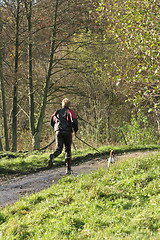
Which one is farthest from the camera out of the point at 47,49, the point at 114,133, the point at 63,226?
the point at 114,133

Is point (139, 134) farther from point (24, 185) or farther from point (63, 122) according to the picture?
point (24, 185)

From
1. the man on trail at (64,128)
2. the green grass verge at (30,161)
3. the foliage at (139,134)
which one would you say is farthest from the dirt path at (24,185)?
the foliage at (139,134)

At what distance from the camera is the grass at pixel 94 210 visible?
3.95m

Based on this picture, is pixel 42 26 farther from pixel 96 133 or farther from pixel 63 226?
pixel 63 226

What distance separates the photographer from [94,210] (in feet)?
15.4

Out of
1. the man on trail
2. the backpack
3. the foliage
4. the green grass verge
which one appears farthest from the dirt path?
the foliage

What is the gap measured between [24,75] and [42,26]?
115 inches

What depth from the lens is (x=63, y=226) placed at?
4.29 m

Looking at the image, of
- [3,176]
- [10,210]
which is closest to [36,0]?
[3,176]

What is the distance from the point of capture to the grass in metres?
3.95

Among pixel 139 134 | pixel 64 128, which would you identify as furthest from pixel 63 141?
pixel 139 134

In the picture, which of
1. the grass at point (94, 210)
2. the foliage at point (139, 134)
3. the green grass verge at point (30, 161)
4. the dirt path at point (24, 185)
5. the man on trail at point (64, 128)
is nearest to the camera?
the grass at point (94, 210)

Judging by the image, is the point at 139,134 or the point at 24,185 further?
the point at 139,134

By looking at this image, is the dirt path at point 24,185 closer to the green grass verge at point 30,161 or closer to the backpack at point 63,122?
the green grass verge at point 30,161
